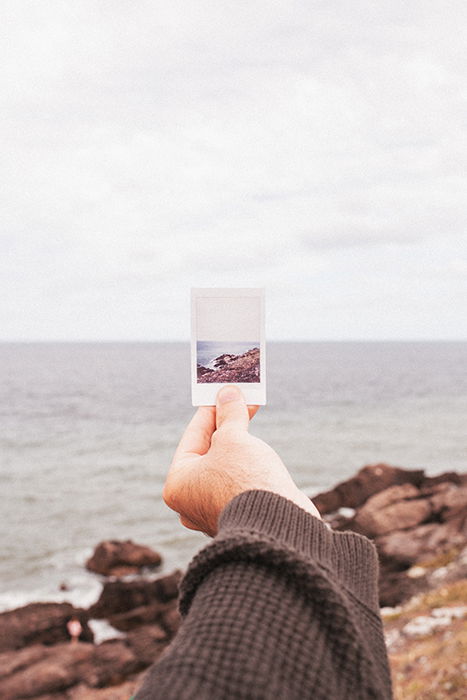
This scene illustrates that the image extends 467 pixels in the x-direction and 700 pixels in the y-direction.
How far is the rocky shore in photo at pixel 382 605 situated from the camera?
9.30 meters

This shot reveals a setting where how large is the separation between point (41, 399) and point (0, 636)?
62443mm

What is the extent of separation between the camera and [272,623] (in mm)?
995

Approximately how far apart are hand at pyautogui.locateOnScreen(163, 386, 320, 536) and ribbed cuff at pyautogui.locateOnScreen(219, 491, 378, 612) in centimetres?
19

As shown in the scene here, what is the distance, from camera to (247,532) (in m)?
1.18

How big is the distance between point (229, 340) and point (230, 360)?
10 cm

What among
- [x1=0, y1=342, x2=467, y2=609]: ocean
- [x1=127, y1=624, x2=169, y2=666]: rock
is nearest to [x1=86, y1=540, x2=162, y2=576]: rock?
[x1=0, y1=342, x2=467, y2=609]: ocean

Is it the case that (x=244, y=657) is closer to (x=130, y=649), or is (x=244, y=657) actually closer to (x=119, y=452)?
(x=130, y=649)

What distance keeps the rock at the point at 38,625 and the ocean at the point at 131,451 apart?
215 cm

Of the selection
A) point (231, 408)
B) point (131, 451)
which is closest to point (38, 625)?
point (231, 408)

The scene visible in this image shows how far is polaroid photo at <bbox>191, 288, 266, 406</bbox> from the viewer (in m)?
2.88

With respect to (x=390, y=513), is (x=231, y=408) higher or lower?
higher

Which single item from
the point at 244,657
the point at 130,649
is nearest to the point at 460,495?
the point at 130,649

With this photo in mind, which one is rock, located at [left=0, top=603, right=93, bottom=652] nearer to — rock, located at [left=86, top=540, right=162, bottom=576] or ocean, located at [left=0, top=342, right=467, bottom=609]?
ocean, located at [left=0, top=342, right=467, bottom=609]

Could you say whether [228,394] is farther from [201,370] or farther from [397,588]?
[397,588]
